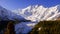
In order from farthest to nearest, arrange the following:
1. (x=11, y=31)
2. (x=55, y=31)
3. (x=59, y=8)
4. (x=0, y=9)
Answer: (x=59, y=8), (x=0, y=9), (x=55, y=31), (x=11, y=31)

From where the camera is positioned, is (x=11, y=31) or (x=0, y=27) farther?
(x=0, y=27)

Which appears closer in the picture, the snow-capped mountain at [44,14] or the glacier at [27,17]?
the glacier at [27,17]

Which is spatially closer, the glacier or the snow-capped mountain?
the glacier

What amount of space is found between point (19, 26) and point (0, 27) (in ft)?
34.4

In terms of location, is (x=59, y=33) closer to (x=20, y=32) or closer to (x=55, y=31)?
(x=55, y=31)

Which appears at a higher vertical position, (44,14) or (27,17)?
(44,14)

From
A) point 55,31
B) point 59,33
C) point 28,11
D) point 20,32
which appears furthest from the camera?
point 28,11

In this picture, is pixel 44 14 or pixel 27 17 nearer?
→ pixel 27 17

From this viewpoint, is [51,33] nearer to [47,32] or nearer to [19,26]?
[47,32]

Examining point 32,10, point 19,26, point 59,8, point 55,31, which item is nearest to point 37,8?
point 32,10

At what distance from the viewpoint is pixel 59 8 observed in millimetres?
146375

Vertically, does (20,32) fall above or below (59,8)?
below

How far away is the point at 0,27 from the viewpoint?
118 feet

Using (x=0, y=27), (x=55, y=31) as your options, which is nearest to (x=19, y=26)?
(x=0, y=27)
